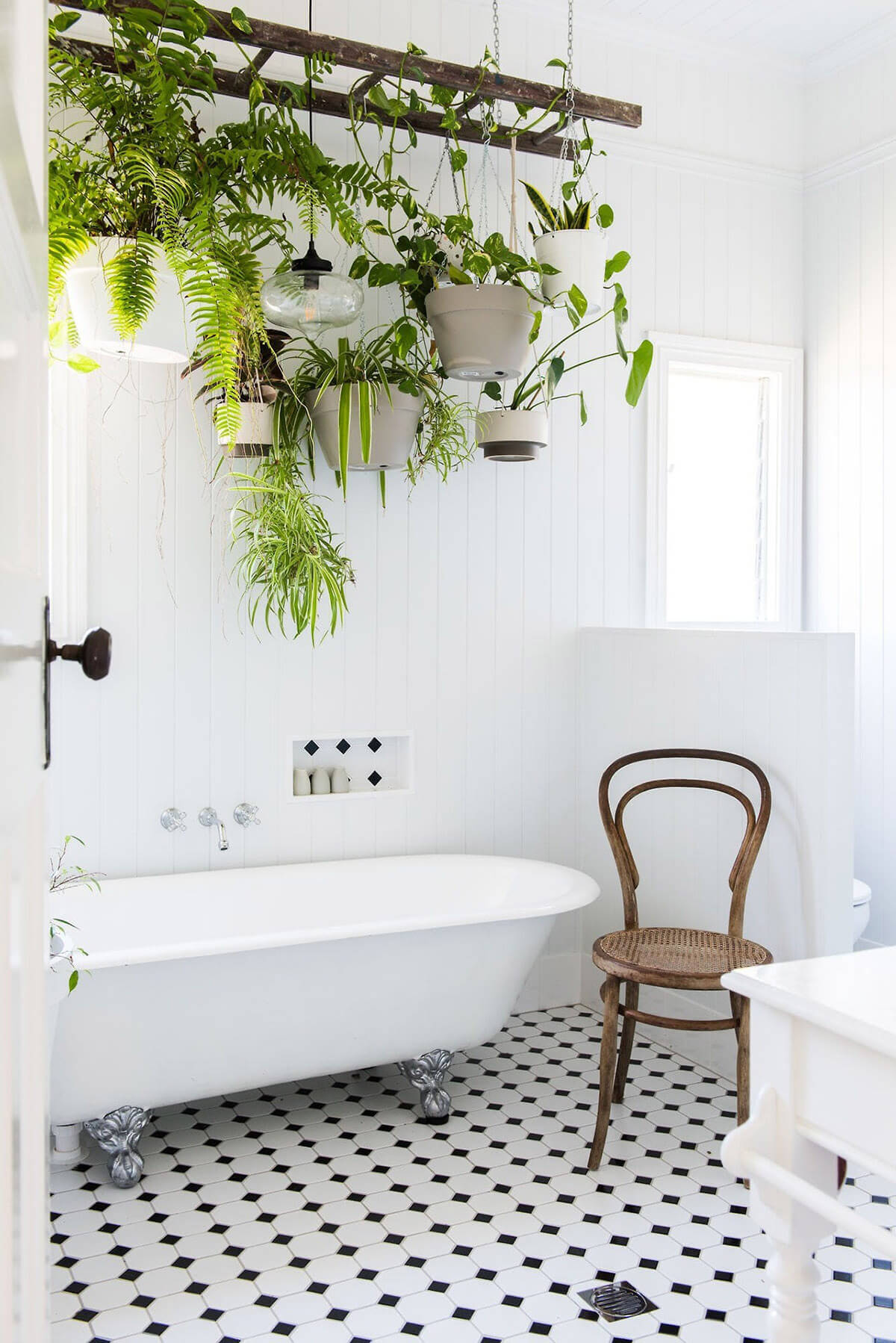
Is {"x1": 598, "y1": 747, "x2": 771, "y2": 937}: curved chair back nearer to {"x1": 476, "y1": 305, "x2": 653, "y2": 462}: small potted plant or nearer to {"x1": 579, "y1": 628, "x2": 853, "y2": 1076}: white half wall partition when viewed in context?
{"x1": 579, "y1": 628, "x2": 853, "y2": 1076}: white half wall partition

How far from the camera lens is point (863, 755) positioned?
4004 millimetres

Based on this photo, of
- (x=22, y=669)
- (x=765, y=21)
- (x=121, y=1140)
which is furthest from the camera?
(x=765, y=21)

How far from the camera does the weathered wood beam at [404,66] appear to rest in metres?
2.77

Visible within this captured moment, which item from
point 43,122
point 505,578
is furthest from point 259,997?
point 43,122

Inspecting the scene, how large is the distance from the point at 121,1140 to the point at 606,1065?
46.4 inches

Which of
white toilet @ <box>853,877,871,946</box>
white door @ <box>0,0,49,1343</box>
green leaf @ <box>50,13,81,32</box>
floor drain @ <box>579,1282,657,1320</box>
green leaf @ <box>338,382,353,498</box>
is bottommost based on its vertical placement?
floor drain @ <box>579,1282,657,1320</box>

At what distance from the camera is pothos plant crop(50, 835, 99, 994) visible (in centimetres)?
237

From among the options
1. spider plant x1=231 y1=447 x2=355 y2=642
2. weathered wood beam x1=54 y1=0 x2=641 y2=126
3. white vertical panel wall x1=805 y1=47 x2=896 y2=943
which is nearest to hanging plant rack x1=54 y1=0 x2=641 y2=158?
weathered wood beam x1=54 y1=0 x2=641 y2=126

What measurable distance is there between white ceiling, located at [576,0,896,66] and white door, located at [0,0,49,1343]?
3472 mm

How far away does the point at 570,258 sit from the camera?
3.09m

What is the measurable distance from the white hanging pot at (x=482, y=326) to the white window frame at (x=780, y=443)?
3.58ft

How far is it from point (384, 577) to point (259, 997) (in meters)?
1.41

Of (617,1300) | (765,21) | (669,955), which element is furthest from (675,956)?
(765,21)

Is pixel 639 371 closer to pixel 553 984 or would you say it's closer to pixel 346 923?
pixel 346 923
